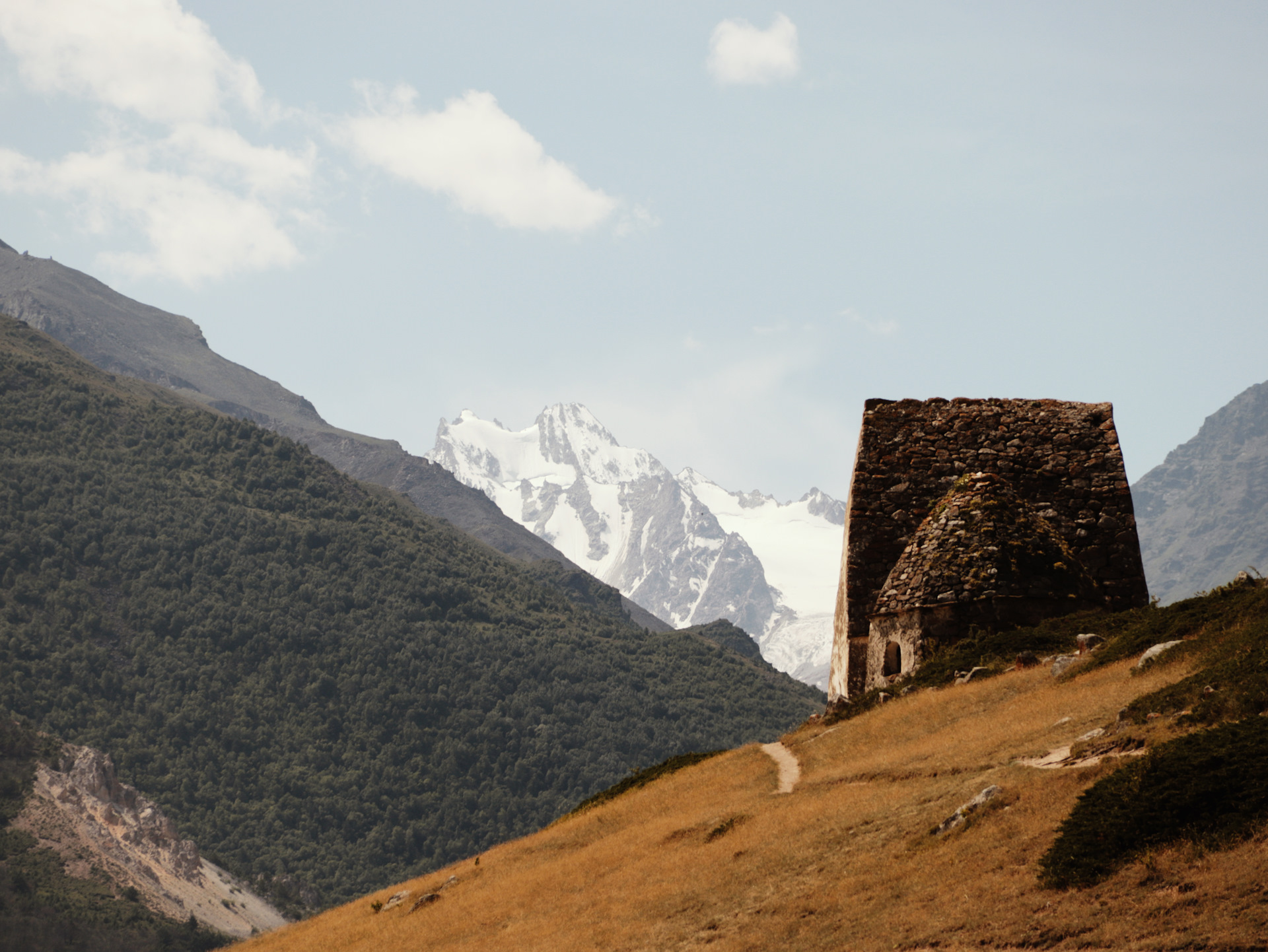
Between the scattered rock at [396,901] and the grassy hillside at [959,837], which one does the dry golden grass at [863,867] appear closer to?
the grassy hillside at [959,837]

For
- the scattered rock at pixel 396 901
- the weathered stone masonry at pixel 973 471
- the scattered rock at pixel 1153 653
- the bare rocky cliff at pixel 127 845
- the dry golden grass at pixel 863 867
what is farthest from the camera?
the bare rocky cliff at pixel 127 845

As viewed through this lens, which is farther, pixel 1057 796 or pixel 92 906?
pixel 92 906

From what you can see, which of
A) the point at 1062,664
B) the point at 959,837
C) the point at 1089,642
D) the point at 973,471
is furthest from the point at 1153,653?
the point at 973,471

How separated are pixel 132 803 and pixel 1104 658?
154239mm

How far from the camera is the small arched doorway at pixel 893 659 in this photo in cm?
2224

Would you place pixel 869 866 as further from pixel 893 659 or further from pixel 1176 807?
pixel 893 659

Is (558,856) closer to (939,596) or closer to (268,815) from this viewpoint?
(939,596)

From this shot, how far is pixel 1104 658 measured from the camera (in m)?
17.5

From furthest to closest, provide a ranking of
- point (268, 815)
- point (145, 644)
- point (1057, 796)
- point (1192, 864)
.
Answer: point (145, 644) < point (268, 815) < point (1057, 796) < point (1192, 864)

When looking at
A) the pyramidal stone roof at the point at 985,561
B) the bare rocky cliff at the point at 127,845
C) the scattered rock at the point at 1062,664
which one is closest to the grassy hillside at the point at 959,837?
the scattered rock at the point at 1062,664

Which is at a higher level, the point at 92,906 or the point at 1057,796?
the point at 1057,796

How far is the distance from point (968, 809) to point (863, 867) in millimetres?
1302

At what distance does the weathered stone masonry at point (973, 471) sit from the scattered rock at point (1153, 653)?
5738 mm

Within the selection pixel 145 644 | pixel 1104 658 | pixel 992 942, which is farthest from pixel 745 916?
pixel 145 644
